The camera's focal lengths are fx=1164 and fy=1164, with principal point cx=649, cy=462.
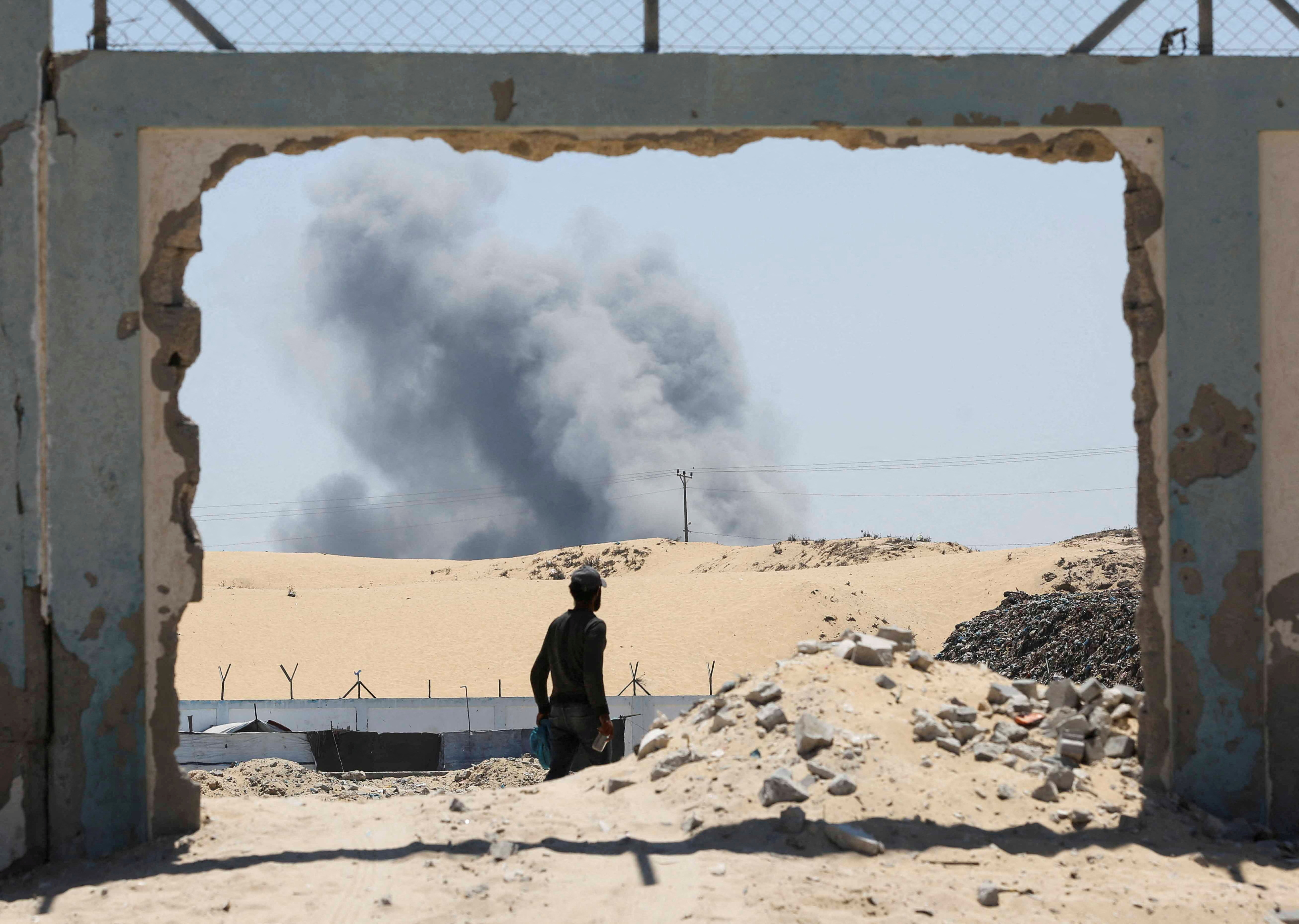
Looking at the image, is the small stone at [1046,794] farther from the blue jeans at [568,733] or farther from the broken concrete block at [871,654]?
the blue jeans at [568,733]

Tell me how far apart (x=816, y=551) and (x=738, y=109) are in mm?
29245

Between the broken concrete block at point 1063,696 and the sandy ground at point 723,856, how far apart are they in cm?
35

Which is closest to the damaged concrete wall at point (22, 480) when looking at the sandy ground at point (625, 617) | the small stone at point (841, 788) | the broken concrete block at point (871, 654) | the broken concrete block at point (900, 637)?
the small stone at point (841, 788)

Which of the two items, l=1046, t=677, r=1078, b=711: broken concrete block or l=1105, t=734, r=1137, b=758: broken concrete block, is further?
l=1046, t=677, r=1078, b=711: broken concrete block

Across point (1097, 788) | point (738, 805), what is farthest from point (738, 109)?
point (1097, 788)

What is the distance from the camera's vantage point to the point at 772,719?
6.70 meters

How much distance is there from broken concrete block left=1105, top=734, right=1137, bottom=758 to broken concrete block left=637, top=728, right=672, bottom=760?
2.53m

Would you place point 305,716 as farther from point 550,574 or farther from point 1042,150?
point 550,574

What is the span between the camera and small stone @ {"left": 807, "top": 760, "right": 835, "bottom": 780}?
608 centimetres

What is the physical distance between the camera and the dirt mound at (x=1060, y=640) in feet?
41.9

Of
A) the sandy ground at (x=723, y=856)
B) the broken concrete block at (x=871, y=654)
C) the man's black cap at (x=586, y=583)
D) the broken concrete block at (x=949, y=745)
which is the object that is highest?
the man's black cap at (x=586, y=583)

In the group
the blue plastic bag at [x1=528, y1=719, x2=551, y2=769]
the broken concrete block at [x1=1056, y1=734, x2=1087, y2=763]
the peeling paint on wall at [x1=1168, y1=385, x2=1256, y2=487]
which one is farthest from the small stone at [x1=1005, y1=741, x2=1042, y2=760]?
the blue plastic bag at [x1=528, y1=719, x2=551, y2=769]

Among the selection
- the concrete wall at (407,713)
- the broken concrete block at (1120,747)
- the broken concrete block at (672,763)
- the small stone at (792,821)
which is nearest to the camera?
the small stone at (792,821)

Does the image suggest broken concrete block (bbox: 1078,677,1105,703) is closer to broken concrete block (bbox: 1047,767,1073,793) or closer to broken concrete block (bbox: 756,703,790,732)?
broken concrete block (bbox: 1047,767,1073,793)
